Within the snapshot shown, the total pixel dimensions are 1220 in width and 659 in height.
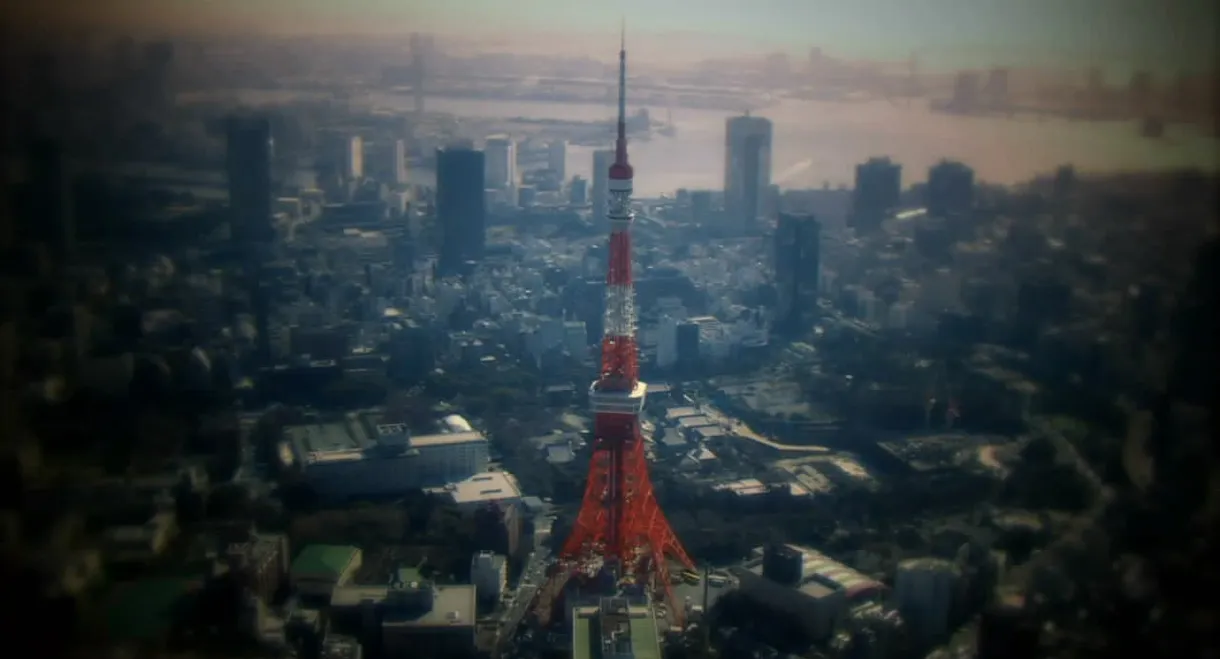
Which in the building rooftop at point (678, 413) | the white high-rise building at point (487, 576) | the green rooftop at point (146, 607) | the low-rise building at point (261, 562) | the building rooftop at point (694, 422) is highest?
the green rooftop at point (146, 607)

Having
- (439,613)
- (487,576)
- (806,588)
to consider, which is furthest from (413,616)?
(806,588)

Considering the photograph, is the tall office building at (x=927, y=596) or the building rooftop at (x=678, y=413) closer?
the tall office building at (x=927, y=596)

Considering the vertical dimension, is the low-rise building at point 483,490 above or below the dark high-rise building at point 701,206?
below

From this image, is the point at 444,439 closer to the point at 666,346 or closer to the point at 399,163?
the point at 666,346

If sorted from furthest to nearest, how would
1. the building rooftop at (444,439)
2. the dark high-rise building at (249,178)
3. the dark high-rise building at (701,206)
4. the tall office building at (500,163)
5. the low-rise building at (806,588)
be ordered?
the dark high-rise building at (701,206), the tall office building at (500,163), the dark high-rise building at (249,178), the building rooftop at (444,439), the low-rise building at (806,588)

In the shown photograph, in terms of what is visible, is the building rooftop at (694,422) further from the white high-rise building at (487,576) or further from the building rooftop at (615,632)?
the building rooftop at (615,632)

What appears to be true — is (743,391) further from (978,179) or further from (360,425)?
(360,425)

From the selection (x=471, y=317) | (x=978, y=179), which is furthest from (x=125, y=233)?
(x=978, y=179)

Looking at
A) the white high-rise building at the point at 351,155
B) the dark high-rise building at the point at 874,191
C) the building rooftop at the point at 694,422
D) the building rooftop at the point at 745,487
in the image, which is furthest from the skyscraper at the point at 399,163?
the building rooftop at the point at 745,487
